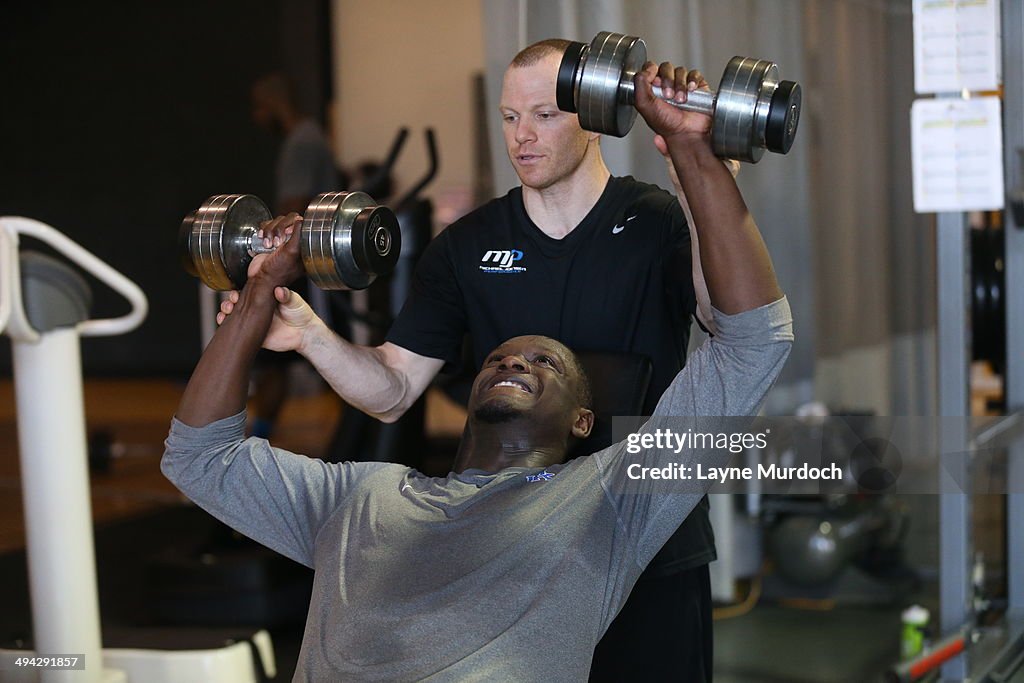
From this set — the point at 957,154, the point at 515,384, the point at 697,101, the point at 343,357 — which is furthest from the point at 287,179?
the point at 697,101

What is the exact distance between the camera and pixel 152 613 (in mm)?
3086

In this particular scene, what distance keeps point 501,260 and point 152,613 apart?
72.8 inches

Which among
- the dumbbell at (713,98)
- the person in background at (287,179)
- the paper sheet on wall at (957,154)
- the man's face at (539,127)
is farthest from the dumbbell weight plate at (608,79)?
the person in background at (287,179)

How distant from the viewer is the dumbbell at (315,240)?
1572 mm

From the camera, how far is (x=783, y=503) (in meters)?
3.46

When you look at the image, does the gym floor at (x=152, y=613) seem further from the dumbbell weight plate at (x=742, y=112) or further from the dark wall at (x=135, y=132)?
the dark wall at (x=135, y=132)

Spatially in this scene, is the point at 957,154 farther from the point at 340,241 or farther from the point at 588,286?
the point at 340,241

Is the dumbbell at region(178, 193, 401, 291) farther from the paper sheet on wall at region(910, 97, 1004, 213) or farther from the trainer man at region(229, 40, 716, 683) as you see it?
the paper sheet on wall at region(910, 97, 1004, 213)

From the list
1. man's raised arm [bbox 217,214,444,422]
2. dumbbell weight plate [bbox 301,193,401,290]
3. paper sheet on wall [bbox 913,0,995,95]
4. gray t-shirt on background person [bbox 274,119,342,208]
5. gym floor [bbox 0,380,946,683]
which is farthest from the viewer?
gray t-shirt on background person [bbox 274,119,342,208]

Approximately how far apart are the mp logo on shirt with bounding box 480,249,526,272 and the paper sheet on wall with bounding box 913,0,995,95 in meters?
1.26

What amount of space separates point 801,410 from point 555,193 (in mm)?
2099

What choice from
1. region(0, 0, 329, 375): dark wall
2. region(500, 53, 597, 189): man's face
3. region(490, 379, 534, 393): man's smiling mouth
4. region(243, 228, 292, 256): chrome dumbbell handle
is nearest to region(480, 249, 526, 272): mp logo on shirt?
region(500, 53, 597, 189): man's face

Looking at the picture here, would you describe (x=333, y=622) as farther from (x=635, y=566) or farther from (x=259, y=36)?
(x=259, y=36)

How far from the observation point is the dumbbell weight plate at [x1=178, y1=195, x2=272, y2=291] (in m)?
1.66
